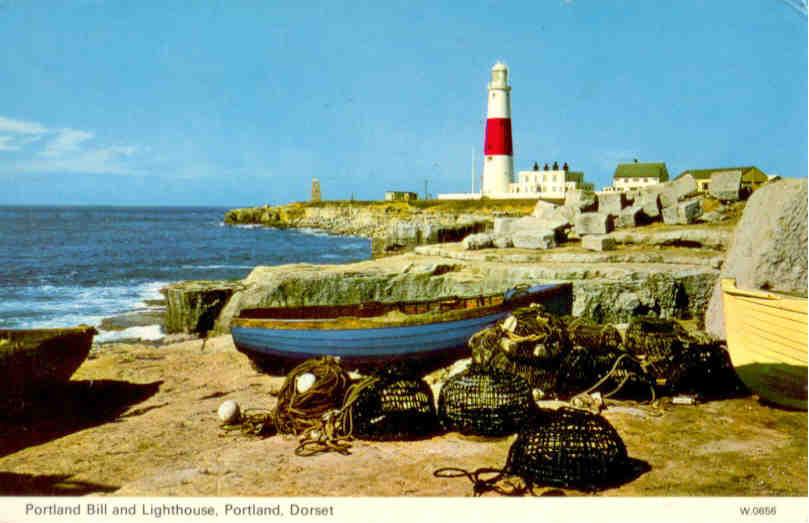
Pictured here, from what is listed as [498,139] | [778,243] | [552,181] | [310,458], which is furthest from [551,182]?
[310,458]

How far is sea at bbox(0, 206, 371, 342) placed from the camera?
20094 millimetres

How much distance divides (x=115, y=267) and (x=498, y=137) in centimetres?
2911

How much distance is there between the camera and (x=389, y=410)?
21.0 feet

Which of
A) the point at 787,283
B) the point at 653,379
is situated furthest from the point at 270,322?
the point at 787,283

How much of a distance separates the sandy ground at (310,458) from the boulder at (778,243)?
1.95 m

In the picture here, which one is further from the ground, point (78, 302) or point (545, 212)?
point (545, 212)

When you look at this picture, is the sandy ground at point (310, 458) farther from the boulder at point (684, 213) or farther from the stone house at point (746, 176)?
the stone house at point (746, 176)

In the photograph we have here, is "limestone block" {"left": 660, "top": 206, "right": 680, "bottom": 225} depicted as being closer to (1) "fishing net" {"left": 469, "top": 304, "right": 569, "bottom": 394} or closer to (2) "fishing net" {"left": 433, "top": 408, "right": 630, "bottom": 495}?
(1) "fishing net" {"left": 469, "top": 304, "right": 569, "bottom": 394}

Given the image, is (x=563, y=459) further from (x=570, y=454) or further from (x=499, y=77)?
(x=499, y=77)

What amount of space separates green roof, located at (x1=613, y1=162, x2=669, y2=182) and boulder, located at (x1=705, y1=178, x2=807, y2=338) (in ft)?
178

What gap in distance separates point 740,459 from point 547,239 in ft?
33.4

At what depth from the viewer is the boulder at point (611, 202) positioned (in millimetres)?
18695

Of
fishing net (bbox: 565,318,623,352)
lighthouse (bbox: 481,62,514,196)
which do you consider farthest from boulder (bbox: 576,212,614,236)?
lighthouse (bbox: 481,62,514,196)
